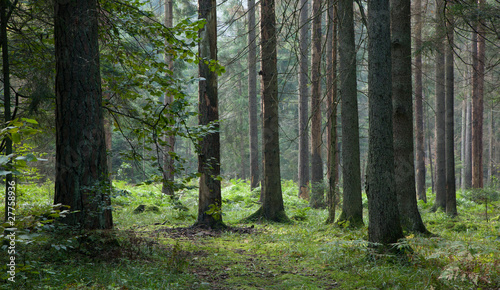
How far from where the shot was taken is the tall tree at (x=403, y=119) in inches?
266

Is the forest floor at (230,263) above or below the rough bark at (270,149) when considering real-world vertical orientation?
below

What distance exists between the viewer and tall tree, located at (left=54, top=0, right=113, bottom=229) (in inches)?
182

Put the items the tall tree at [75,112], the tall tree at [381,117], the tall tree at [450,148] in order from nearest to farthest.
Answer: the tall tree at [75,112], the tall tree at [381,117], the tall tree at [450,148]

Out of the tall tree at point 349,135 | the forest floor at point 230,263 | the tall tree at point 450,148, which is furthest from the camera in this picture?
the tall tree at point 450,148

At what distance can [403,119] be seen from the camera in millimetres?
6891

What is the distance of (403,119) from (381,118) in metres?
2.36

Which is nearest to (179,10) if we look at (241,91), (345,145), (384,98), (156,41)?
(241,91)

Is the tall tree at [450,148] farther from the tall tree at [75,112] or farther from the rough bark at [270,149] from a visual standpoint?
the tall tree at [75,112]

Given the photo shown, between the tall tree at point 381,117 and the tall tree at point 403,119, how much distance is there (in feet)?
6.80

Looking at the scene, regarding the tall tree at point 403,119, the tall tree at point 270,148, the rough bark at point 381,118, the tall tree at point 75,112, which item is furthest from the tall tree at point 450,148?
the tall tree at point 75,112

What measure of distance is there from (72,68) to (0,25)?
0.89 meters

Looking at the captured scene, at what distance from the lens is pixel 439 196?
1312 centimetres

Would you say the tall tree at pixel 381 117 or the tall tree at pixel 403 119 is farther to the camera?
the tall tree at pixel 403 119

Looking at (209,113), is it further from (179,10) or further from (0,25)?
(179,10)
